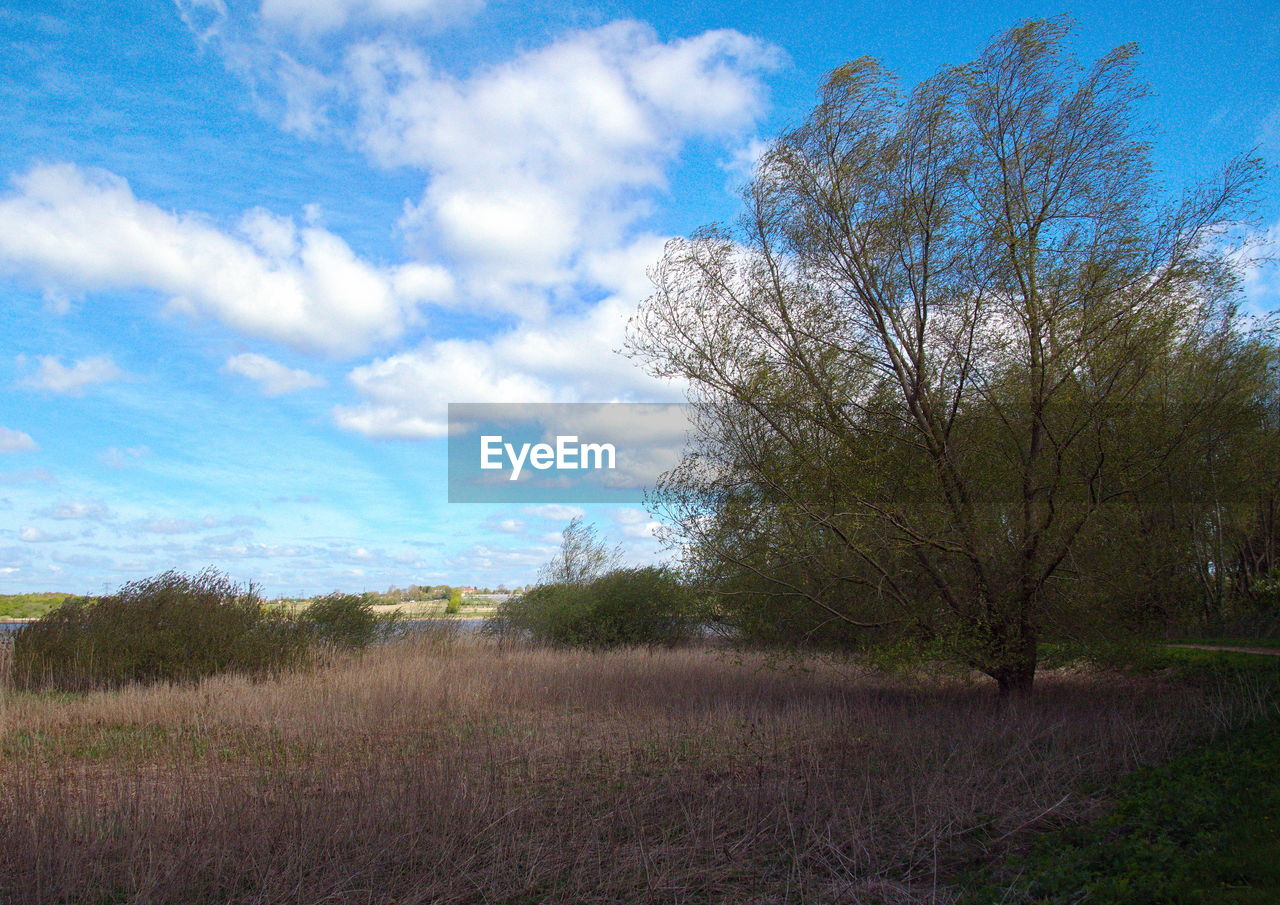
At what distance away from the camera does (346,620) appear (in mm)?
20875

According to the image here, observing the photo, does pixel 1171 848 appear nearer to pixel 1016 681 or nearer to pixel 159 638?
pixel 1016 681

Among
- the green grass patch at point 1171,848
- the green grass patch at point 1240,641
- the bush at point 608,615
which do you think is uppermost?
the bush at point 608,615

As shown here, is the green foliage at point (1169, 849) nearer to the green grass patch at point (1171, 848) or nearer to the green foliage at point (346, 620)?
the green grass patch at point (1171, 848)

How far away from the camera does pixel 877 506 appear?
10445 mm

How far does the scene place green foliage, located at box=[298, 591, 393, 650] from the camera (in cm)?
2025

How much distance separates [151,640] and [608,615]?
11.7 meters

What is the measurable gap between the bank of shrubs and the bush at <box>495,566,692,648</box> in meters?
7.14

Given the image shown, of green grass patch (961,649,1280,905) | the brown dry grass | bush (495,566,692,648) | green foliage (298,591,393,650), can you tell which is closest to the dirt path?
the brown dry grass

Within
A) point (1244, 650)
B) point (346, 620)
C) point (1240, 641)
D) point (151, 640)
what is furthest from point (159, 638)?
point (1240, 641)

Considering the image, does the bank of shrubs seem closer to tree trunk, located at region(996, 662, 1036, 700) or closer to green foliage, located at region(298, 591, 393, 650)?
green foliage, located at region(298, 591, 393, 650)

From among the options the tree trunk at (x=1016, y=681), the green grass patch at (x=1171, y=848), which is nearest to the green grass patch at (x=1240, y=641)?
the tree trunk at (x=1016, y=681)

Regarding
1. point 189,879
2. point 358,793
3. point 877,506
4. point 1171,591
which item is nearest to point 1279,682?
point 1171,591

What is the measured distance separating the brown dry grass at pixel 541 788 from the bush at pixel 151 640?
8.46 feet

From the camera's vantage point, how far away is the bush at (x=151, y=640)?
15.4m
